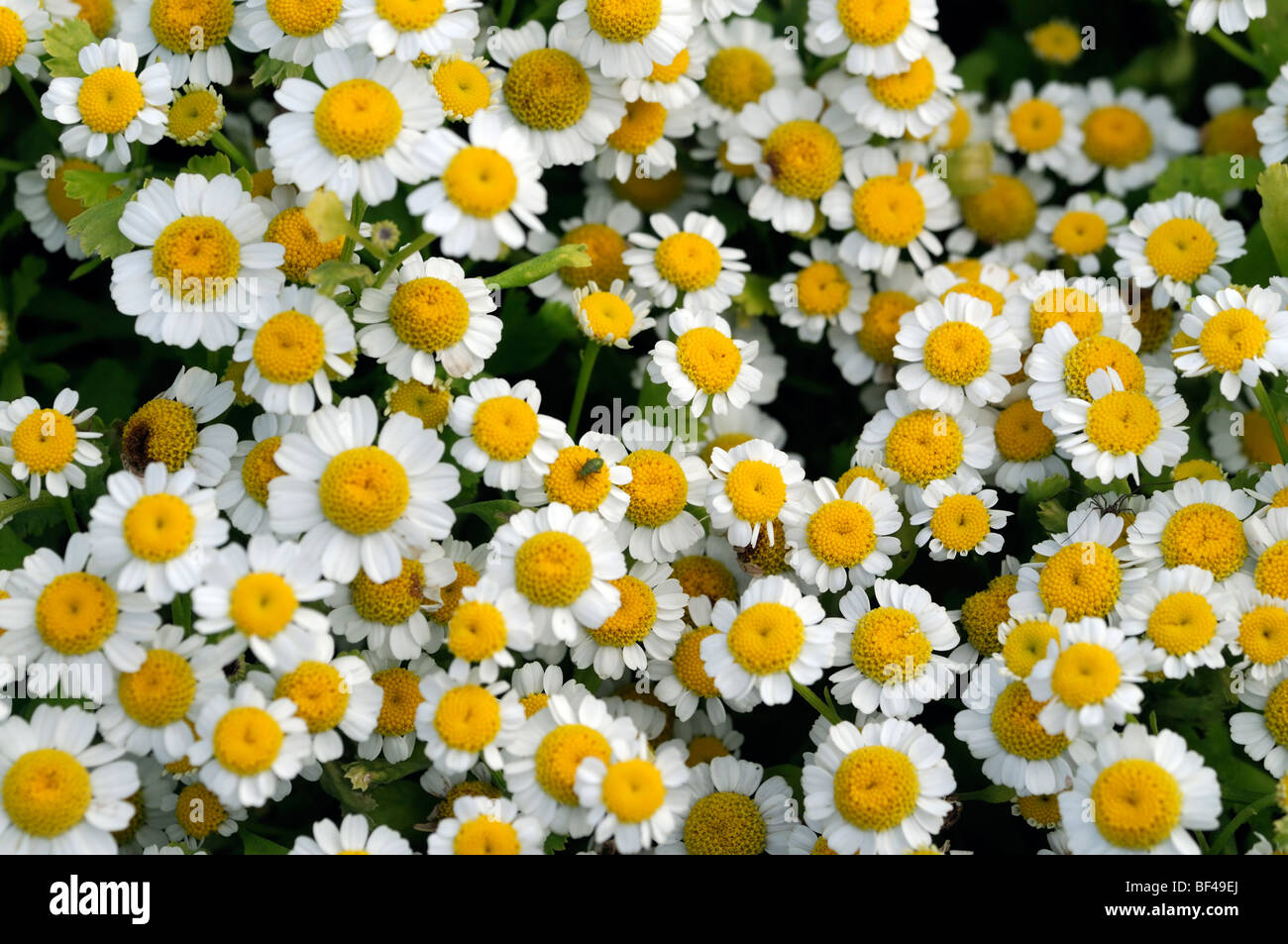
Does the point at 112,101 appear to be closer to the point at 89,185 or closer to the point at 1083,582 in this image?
the point at 89,185

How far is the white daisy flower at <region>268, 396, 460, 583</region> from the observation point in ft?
6.45

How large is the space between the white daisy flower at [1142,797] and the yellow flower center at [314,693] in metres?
1.19

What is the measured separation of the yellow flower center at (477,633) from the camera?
1.96 m

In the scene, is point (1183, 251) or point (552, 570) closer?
point (552, 570)

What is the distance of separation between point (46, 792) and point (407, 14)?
137cm

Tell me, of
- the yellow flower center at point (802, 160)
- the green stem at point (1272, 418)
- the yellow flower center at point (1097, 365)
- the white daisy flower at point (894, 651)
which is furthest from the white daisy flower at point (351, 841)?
the green stem at point (1272, 418)

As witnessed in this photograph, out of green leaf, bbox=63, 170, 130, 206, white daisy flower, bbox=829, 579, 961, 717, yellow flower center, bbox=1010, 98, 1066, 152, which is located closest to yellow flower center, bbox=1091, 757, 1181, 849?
white daisy flower, bbox=829, 579, 961, 717

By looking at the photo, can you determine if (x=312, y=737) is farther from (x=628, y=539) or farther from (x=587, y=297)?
(x=587, y=297)

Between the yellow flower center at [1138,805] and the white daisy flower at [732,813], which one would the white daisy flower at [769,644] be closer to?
A: the white daisy flower at [732,813]

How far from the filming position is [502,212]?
1927 millimetres

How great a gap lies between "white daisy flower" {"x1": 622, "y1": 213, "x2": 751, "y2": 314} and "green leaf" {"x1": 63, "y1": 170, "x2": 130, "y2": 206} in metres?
1.02

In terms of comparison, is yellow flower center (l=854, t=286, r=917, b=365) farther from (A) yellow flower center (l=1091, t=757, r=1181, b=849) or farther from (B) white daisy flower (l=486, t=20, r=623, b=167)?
(A) yellow flower center (l=1091, t=757, r=1181, b=849)

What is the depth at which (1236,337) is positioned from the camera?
2.37 meters

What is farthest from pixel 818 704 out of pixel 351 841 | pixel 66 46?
pixel 66 46
